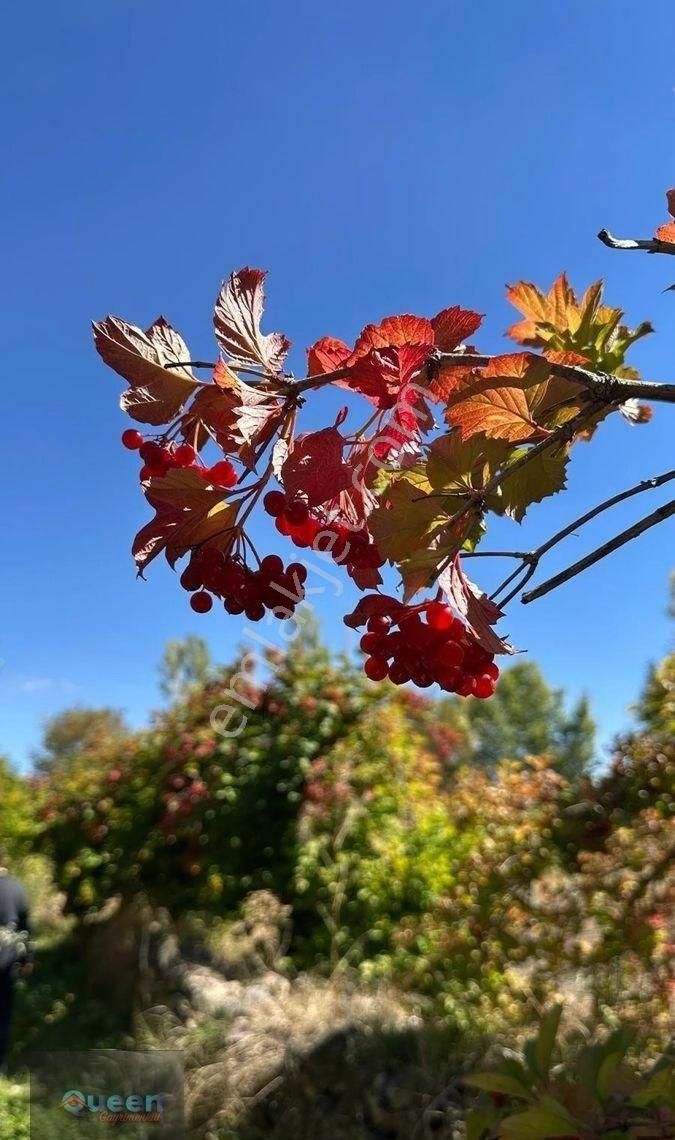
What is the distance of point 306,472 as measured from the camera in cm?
75

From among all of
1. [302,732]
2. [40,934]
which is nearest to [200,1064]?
[302,732]

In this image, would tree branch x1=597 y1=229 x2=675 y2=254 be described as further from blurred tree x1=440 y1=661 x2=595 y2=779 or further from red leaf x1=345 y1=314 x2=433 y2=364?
blurred tree x1=440 y1=661 x2=595 y2=779

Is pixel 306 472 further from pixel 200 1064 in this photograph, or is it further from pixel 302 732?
pixel 302 732

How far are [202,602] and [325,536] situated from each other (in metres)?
0.17

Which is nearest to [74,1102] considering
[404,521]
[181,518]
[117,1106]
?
[117,1106]

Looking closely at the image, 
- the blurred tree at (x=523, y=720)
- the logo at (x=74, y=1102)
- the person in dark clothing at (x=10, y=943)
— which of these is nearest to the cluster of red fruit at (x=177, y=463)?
the logo at (x=74, y=1102)

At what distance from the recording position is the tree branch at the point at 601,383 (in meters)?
0.78

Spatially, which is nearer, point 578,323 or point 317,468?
point 317,468

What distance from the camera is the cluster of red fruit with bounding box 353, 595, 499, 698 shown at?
78cm

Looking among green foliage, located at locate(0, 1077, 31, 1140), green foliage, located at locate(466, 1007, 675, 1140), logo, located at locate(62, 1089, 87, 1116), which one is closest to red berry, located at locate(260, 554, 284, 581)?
green foliage, located at locate(466, 1007, 675, 1140)

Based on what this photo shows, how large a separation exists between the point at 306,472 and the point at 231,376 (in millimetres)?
126

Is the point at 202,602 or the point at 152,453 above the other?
the point at 152,453

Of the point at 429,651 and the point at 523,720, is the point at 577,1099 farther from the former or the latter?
the point at 523,720

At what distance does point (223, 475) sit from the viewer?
0.84m
